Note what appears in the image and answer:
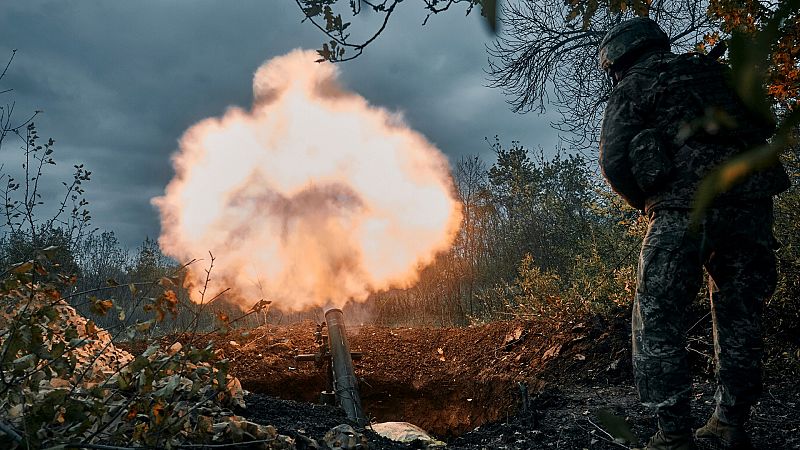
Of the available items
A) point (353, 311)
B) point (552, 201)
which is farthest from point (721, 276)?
point (353, 311)

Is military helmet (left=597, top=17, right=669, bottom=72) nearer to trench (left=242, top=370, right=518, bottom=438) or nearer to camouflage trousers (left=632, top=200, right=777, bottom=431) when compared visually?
camouflage trousers (left=632, top=200, right=777, bottom=431)

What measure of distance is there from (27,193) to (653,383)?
7517 millimetres

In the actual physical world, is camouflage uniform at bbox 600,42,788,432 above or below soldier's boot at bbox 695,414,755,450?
above

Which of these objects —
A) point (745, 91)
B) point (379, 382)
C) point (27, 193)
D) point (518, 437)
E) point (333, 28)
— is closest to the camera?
point (745, 91)

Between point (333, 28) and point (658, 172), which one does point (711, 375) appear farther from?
point (333, 28)

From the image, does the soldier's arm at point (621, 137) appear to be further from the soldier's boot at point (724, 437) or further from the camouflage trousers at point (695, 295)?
Answer: the soldier's boot at point (724, 437)

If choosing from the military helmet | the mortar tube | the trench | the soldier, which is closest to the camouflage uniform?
the soldier

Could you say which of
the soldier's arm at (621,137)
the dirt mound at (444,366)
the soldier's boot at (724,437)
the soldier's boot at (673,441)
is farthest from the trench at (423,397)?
the soldier's arm at (621,137)

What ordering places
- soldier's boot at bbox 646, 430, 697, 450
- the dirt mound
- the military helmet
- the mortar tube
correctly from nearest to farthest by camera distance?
soldier's boot at bbox 646, 430, 697, 450 < the military helmet < the mortar tube < the dirt mound

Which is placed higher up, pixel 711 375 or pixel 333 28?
pixel 333 28

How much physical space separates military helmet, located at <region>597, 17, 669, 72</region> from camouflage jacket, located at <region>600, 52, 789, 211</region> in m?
0.09

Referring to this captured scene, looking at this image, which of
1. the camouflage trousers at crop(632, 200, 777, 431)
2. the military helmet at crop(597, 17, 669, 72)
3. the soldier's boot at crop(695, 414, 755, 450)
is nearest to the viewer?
the camouflage trousers at crop(632, 200, 777, 431)

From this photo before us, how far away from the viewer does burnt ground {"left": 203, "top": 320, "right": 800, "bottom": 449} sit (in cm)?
488

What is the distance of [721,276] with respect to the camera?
385 cm
